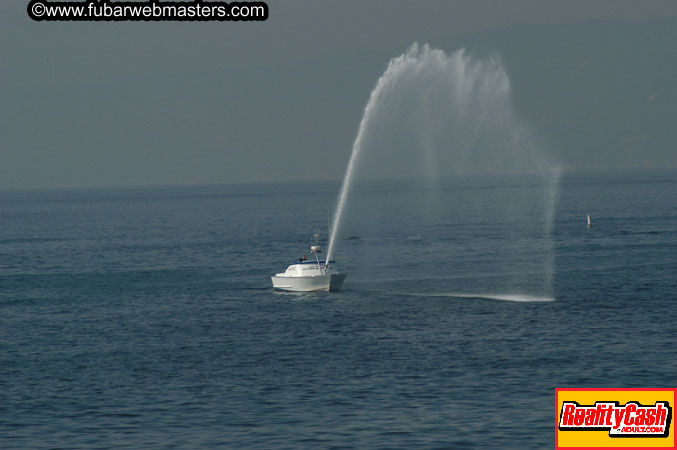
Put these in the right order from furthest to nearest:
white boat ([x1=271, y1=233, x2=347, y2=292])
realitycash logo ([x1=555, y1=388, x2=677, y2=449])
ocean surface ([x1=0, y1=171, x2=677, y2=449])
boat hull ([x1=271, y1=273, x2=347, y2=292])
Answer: white boat ([x1=271, y1=233, x2=347, y2=292]) → boat hull ([x1=271, y1=273, x2=347, y2=292]) → ocean surface ([x1=0, y1=171, x2=677, y2=449]) → realitycash logo ([x1=555, y1=388, x2=677, y2=449])

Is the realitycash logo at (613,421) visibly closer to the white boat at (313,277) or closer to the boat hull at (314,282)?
the boat hull at (314,282)

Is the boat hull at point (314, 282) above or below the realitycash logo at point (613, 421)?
above

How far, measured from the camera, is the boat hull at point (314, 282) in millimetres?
94375

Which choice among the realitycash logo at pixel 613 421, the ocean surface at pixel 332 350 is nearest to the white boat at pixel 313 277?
the ocean surface at pixel 332 350

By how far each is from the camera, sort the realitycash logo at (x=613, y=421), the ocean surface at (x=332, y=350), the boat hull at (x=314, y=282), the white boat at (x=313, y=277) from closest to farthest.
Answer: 1. the realitycash logo at (x=613, y=421)
2. the ocean surface at (x=332, y=350)
3. the boat hull at (x=314, y=282)
4. the white boat at (x=313, y=277)

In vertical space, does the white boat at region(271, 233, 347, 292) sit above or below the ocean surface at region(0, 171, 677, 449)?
above

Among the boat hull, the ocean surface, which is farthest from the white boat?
the ocean surface

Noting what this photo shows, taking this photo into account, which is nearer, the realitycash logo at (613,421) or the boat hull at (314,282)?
the realitycash logo at (613,421)

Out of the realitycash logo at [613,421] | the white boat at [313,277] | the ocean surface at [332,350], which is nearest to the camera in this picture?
the realitycash logo at [613,421]

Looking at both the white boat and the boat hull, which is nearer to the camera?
the boat hull

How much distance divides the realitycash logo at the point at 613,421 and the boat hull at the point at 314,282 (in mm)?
49457

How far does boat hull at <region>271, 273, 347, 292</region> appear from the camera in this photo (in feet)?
310

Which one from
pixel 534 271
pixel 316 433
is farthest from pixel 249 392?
pixel 534 271

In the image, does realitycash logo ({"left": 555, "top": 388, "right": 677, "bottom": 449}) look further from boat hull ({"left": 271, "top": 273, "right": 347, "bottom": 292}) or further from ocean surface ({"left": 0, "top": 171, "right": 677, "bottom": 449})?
boat hull ({"left": 271, "top": 273, "right": 347, "bottom": 292})
